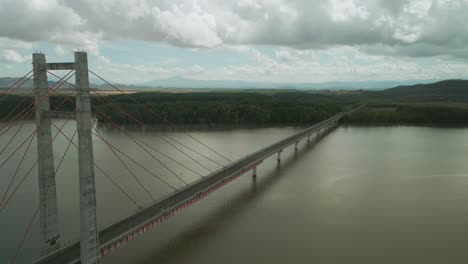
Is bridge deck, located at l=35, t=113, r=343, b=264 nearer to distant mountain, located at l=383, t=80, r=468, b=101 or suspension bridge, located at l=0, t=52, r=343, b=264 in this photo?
suspension bridge, located at l=0, t=52, r=343, b=264

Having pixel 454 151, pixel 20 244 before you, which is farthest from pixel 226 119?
pixel 20 244

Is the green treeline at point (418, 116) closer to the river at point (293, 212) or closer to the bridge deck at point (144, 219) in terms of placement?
the river at point (293, 212)

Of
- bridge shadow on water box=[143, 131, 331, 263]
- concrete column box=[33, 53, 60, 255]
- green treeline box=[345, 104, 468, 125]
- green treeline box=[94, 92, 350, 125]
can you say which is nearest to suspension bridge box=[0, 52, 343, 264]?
concrete column box=[33, 53, 60, 255]

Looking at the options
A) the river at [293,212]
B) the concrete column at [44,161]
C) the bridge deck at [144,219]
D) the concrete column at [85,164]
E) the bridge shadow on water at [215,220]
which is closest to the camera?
the concrete column at [85,164]

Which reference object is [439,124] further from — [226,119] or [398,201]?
[398,201]

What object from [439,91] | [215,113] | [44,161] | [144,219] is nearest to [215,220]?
[144,219]

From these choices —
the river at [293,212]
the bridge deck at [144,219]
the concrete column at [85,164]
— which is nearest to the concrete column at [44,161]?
the river at [293,212]

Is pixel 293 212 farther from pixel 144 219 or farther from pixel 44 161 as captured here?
pixel 44 161
